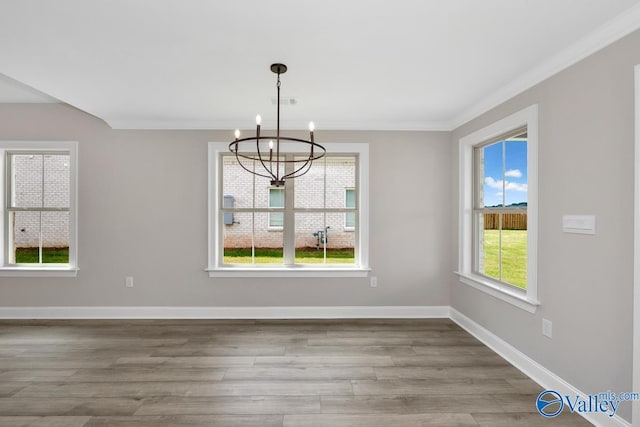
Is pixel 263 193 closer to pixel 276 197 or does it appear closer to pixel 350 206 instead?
pixel 276 197

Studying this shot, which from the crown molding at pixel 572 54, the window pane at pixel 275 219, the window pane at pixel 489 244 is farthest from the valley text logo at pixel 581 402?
the window pane at pixel 275 219

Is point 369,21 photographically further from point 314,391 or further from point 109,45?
point 314,391

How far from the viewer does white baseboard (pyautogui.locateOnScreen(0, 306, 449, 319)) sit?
4.02m

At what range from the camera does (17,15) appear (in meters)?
1.90

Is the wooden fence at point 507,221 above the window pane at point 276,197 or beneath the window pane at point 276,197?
beneath

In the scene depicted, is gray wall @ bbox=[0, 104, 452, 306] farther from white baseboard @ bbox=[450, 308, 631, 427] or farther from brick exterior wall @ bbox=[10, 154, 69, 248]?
white baseboard @ bbox=[450, 308, 631, 427]

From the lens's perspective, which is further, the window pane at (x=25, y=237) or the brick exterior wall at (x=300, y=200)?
the brick exterior wall at (x=300, y=200)

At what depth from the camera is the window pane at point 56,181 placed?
13.4 feet

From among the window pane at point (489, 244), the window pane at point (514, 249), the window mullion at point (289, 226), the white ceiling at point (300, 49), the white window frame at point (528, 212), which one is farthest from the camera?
the window mullion at point (289, 226)

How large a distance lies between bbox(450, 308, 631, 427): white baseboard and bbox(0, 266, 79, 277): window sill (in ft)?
15.1

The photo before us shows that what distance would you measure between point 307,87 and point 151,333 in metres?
2.99

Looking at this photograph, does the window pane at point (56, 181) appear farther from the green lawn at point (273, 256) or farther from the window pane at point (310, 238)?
the window pane at point (310, 238)

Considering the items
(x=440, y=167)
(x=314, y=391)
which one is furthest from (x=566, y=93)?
(x=314, y=391)

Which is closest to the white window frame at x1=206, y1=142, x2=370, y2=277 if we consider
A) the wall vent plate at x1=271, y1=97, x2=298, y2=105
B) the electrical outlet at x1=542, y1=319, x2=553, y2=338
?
the wall vent plate at x1=271, y1=97, x2=298, y2=105
